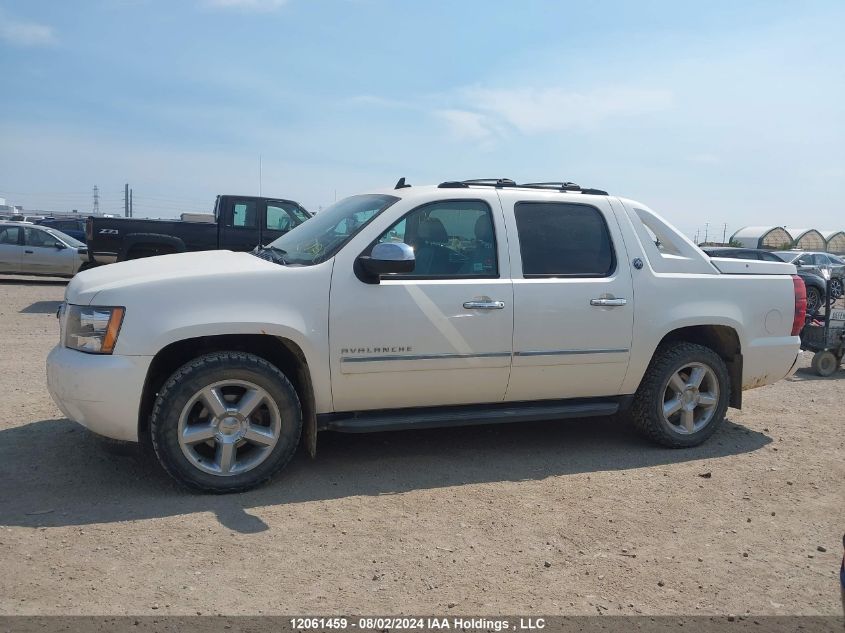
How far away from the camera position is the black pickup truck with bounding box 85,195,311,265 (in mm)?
12312

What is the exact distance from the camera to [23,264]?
16453 mm

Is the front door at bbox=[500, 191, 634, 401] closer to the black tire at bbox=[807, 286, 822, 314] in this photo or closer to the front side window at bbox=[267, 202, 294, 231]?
the front side window at bbox=[267, 202, 294, 231]

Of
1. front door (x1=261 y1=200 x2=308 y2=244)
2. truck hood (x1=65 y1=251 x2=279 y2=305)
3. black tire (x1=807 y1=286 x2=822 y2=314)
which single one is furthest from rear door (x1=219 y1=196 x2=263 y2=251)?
black tire (x1=807 y1=286 x2=822 y2=314)

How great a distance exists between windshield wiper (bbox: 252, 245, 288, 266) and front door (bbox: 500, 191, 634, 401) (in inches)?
60.4

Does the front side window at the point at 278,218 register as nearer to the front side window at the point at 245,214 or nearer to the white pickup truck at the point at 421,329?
the front side window at the point at 245,214

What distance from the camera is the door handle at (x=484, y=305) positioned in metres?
4.67

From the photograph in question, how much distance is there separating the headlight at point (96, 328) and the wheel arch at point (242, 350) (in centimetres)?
28

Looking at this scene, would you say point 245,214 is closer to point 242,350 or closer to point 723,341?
point 242,350

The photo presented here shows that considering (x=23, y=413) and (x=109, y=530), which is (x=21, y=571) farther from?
(x=23, y=413)

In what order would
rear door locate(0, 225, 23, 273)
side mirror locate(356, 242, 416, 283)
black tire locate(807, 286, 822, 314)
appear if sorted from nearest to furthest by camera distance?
side mirror locate(356, 242, 416, 283) → rear door locate(0, 225, 23, 273) → black tire locate(807, 286, 822, 314)

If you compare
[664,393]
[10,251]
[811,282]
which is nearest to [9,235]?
[10,251]

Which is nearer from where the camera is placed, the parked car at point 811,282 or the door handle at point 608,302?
the door handle at point 608,302

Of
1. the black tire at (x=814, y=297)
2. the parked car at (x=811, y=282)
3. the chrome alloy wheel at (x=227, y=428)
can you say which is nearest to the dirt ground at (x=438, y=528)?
the chrome alloy wheel at (x=227, y=428)

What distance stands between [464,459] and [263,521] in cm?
165
